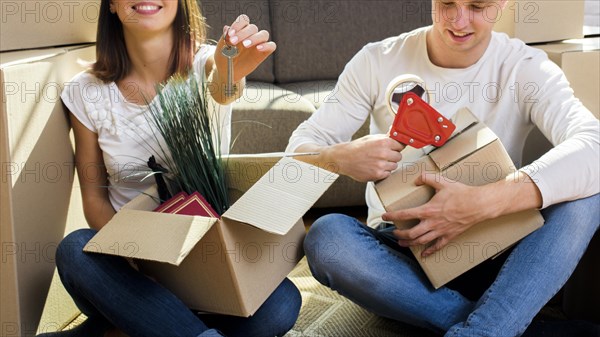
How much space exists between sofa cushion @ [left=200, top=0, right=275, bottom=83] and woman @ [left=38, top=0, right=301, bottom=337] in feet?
3.34

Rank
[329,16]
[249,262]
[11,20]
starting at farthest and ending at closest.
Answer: [329,16] < [11,20] < [249,262]

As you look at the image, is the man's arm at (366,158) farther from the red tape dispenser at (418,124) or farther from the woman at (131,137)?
the woman at (131,137)

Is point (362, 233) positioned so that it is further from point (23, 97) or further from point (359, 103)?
point (23, 97)

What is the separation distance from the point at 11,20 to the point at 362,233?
91 centimetres

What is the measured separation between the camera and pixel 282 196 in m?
1.38

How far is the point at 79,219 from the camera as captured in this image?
1.80m

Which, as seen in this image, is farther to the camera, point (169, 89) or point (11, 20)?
point (11, 20)

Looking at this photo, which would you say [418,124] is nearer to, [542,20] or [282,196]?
[282,196]

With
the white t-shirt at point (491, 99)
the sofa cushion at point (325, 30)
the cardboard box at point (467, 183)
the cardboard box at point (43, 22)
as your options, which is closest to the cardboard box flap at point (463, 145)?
the cardboard box at point (467, 183)

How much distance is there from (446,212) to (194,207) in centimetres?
45

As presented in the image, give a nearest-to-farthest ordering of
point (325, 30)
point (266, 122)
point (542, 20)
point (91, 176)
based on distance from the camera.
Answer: point (91, 176) → point (542, 20) → point (266, 122) → point (325, 30)

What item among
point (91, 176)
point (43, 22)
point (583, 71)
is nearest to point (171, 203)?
point (91, 176)

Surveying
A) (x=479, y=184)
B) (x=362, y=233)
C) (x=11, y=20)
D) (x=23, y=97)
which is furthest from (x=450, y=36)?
(x=11, y=20)

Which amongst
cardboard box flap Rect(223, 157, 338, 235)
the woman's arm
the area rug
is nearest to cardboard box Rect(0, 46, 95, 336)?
the woman's arm
